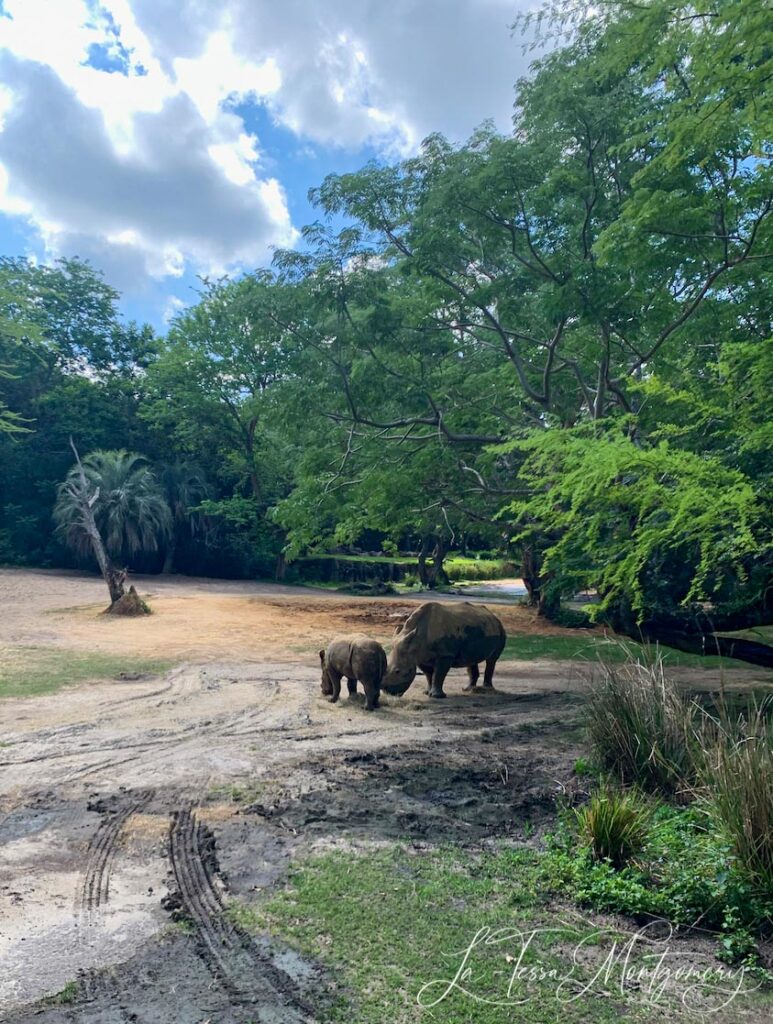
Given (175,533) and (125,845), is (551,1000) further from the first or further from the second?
(175,533)

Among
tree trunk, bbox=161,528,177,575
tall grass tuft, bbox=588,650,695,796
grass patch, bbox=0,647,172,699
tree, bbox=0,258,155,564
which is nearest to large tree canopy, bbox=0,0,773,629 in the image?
tall grass tuft, bbox=588,650,695,796

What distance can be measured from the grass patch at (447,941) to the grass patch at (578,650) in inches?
343

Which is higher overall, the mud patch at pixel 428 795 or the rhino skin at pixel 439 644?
the rhino skin at pixel 439 644

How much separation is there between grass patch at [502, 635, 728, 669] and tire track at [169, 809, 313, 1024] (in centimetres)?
921

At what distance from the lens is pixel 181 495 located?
32688 mm

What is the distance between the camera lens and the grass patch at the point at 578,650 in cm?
1371

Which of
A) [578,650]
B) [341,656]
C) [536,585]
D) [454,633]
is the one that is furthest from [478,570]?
[341,656]

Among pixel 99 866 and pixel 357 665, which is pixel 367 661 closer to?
pixel 357 665

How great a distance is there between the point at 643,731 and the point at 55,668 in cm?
888

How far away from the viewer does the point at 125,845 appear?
5.00 meters

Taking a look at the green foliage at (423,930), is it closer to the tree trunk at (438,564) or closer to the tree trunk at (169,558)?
the tree trunk at (438,564)

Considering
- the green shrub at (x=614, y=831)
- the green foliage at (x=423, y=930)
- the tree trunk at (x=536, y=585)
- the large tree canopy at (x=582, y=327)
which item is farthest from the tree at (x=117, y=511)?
the green shrub at (x=614, y=831)

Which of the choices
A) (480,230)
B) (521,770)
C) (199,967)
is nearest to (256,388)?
(480,230)

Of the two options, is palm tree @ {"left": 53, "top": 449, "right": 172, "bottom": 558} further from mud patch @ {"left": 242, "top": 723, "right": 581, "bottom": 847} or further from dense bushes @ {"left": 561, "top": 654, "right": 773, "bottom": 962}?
dense bushes @ {"left": 561, "top": 654, "right": 773, "bottom": 962}
